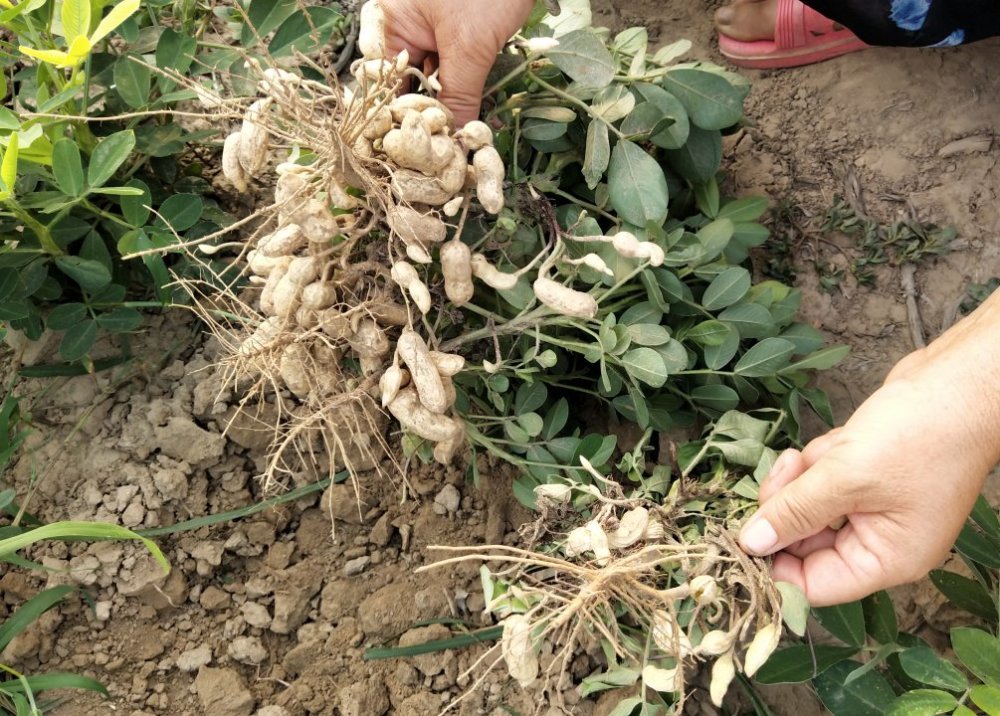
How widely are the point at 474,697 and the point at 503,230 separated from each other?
75 centimetres

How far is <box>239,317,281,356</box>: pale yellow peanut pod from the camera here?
1051 millimetres

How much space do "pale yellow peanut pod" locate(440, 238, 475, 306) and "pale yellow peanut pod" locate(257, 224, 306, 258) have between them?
0.62 ft

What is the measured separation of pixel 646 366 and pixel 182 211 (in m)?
0.79

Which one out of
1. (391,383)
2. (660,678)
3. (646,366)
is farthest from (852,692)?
(391,383)

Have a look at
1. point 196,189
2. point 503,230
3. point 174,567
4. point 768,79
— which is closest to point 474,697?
point 174,567

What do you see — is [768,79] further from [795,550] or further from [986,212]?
[795,550]

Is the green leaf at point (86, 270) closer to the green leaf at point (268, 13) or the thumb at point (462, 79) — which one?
the green leaf at point (268, 13)

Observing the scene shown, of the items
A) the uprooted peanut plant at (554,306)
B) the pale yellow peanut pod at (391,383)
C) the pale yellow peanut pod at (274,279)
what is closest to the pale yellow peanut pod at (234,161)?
the uprooted peanut plant at (554,306)

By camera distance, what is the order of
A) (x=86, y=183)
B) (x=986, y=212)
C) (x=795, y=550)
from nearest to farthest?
(x=795, y=550)
(x=86, y=183)
(x=986, y=212)

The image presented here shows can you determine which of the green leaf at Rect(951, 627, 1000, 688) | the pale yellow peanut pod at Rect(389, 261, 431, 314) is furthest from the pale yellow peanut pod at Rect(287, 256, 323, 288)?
the green leaf at Rect(951, 627, 1000, 688)

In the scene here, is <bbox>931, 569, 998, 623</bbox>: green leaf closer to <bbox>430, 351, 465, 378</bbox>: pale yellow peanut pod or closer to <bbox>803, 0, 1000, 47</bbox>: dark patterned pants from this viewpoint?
<bbox>430, 351, 465, 378</bbox>: pale yellow peanut pod

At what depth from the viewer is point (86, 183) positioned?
4.00ft

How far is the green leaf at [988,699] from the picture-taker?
2.77 feet

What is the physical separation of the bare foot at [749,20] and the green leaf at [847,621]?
1.13 metres
